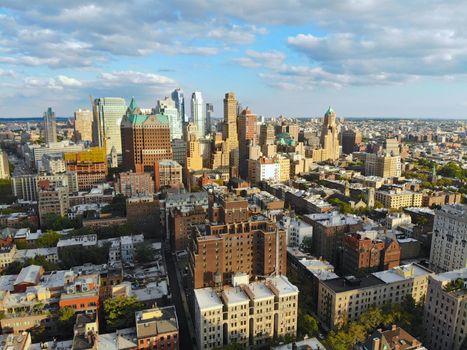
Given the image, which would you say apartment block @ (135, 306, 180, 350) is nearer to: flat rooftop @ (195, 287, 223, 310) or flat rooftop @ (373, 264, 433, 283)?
flat rooftop @ (195, 287, 223, 310)

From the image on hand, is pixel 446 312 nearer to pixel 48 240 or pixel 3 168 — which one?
pixel 48 240

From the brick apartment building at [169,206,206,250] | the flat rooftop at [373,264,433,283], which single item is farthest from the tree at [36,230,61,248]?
the flat rooftop at [373,264,433,283]

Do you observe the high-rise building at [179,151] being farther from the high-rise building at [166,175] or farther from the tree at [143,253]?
the tree at [143,253]

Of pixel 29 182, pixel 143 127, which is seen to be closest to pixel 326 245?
pixel 143 127

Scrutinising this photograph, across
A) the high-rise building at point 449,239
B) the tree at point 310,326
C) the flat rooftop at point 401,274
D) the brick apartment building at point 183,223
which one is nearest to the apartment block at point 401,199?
the high-rise building at point 449,239

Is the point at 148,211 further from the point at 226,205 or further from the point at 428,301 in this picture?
the point at 428,301

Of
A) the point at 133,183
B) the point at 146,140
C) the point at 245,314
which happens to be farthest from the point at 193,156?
the point at 245,314
